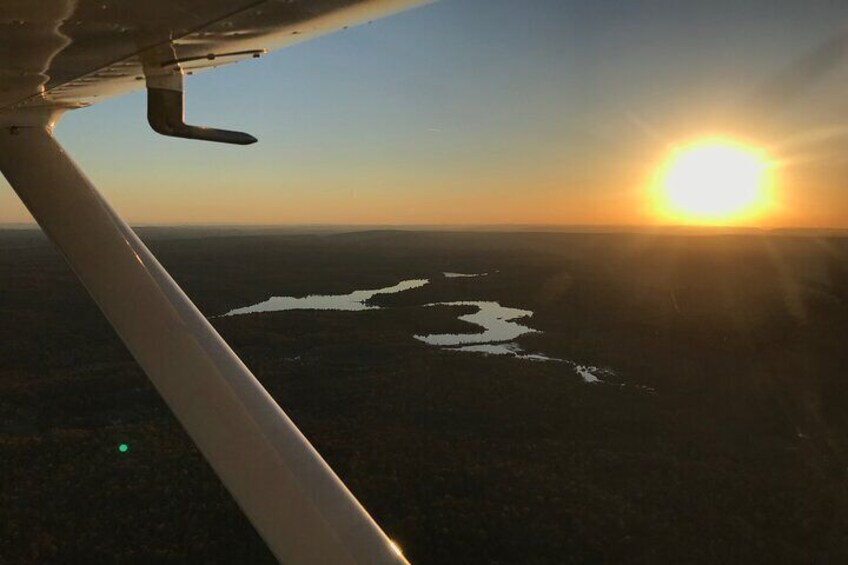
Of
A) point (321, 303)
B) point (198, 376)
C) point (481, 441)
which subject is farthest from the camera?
point (321, 303)

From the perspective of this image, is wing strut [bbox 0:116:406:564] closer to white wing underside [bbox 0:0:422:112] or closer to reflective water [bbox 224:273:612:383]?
white wing underside [bbox 0:0:422:112]

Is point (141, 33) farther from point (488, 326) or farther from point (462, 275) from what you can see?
point (462, 275)

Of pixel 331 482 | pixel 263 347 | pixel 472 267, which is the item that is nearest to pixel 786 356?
pixel 263 347

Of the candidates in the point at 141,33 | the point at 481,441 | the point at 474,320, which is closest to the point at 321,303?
the point at 474,320

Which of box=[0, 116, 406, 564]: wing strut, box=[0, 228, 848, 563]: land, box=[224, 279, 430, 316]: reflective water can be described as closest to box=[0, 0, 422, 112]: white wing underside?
box=[0, 116, 406, 564]: wing strut

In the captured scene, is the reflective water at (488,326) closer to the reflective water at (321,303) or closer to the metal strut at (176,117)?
the reflective water at (321,303)

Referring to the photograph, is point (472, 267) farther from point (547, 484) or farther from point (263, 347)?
point (547, 484)
